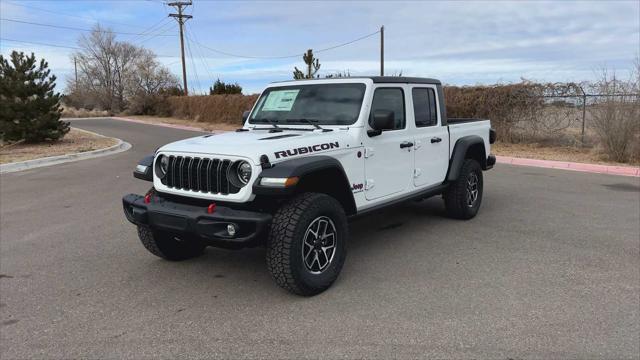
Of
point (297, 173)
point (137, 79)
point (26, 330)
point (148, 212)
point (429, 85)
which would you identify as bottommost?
point (26, 330)

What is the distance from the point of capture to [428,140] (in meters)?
5.63

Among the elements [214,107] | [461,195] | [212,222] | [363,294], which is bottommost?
[363,294]

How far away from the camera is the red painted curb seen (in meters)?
10.6

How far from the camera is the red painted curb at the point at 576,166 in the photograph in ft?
34.7

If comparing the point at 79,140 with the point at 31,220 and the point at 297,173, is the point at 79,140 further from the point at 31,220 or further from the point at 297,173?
the point at 297,173

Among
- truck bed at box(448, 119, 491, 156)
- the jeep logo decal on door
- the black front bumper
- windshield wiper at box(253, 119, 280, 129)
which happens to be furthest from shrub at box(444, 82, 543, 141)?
the black front bumper

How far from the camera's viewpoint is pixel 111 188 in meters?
9.17

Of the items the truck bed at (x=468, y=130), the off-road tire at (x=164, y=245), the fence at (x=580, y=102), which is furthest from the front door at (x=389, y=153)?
the fence at (x=580, y=102)

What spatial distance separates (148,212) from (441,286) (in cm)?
252

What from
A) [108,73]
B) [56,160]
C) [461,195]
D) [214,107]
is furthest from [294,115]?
[108,73]

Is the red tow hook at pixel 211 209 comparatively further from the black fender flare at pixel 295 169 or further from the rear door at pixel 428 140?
the rear door at pixel 428 140

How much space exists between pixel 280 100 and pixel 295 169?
6.04ft

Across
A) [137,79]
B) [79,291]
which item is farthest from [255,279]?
[137,79]

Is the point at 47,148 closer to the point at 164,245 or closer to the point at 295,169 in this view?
the point at 164,245
